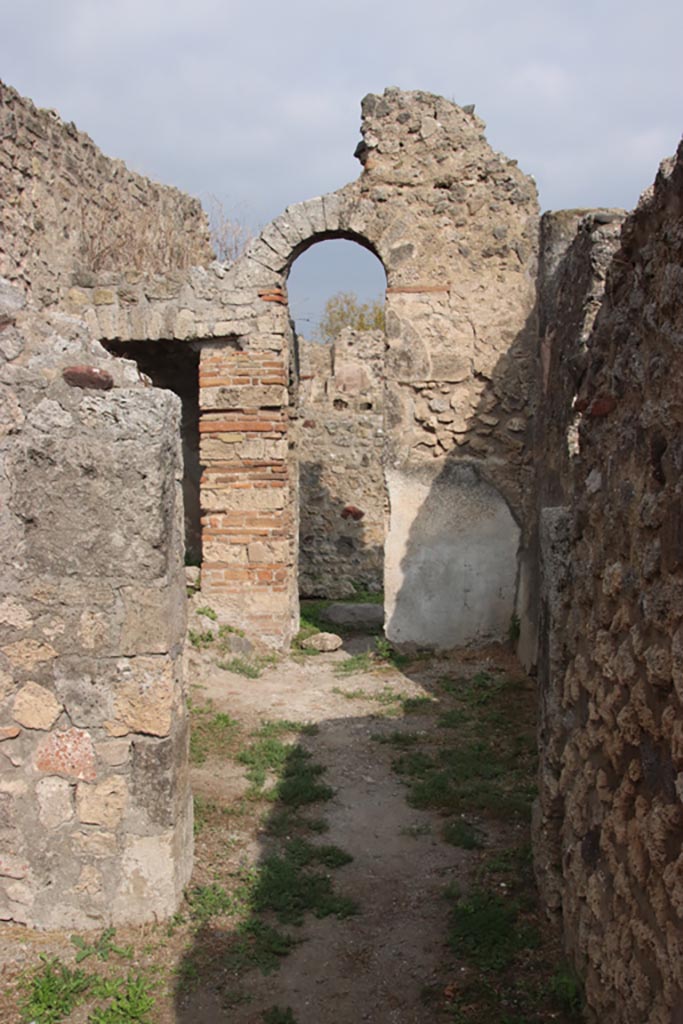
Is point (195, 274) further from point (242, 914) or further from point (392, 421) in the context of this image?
point (242, 914)

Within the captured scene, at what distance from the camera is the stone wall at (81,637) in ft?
9.52

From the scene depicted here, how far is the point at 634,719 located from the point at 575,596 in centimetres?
87

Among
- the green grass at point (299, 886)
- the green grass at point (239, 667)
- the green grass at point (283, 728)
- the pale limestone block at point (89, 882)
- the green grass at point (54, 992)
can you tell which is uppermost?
the pale limestone block at point (89, 882)

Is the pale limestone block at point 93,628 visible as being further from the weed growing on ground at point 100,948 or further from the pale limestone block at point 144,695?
the weed growing on ground at point 100,948

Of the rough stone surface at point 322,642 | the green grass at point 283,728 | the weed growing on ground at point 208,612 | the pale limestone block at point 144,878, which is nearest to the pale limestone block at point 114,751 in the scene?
the pale limestone block at point 144,878

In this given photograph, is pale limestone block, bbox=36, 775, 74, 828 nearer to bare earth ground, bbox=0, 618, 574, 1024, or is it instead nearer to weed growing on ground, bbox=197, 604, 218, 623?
bare earth ground, bbox=0, 618, 574, 1024

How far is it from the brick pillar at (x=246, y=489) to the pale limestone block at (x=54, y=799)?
14.5 ft

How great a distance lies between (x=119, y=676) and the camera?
295cm

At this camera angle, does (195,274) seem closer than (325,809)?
No

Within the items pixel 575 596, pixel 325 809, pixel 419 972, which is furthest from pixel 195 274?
pixel 419 972

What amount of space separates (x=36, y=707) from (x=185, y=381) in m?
6.75

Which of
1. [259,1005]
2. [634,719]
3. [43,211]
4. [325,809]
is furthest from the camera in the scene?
[43,211]

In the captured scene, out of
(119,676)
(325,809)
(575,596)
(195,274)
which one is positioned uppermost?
(195,274)

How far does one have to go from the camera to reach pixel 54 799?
295 cm
